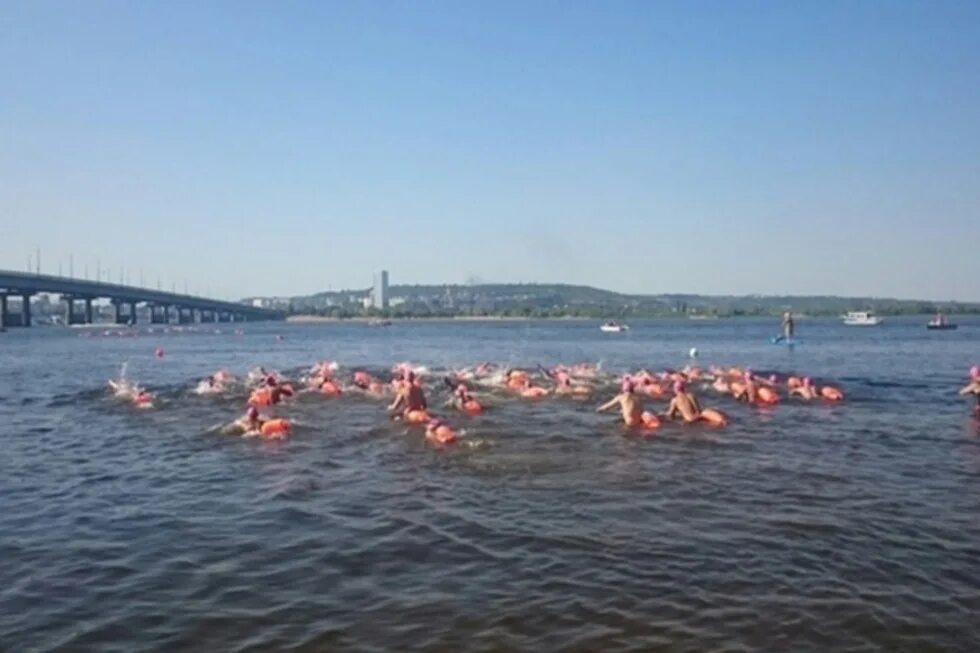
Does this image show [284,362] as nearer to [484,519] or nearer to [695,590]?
[484,519]

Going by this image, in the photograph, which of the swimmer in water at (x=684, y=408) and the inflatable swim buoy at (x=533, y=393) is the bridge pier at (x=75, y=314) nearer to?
the inflatable swim buoy at (x=533, y=393)

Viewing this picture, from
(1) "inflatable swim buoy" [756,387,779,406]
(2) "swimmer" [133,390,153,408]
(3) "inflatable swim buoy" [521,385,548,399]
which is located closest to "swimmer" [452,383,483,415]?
(3) "inflatable swim buoy" [521,385,548,399]

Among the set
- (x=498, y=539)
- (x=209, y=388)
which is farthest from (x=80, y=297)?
(x=498, y=539)

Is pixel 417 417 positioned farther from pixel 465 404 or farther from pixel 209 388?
pixel 209 388

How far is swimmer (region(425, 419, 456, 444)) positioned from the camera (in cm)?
1969

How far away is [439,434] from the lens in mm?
19844

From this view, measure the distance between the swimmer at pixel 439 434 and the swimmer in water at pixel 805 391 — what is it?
47.7 ft

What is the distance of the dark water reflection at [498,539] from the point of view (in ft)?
28.4

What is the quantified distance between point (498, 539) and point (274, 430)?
35.8 feet

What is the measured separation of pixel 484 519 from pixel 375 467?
4.93 metres

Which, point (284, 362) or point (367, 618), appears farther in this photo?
point (284, 362)

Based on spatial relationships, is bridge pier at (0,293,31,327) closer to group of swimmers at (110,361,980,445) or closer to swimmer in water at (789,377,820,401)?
group of swimmers at (110,361,980,445)

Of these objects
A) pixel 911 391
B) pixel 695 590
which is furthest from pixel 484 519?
pixel 911 391

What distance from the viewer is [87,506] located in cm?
1420
